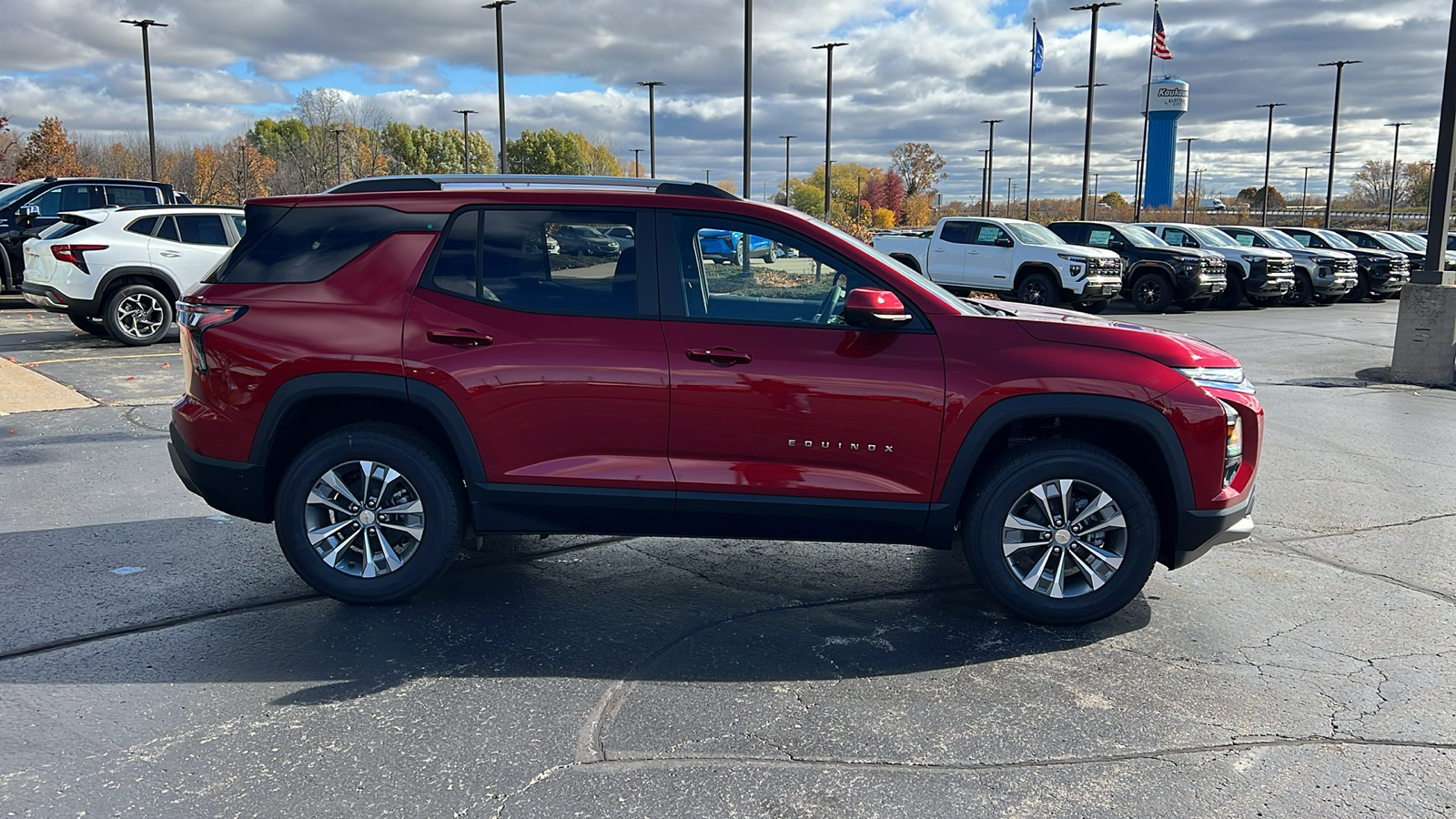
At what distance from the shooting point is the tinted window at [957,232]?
20.9 metres

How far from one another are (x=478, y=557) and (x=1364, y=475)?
19.9 feet

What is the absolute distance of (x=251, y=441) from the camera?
4.68 metres

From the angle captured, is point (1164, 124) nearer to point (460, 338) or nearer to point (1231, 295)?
point (1231, 295)

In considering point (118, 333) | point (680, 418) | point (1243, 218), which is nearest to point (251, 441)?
point (680, 418)

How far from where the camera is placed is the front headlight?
4508 millimetres

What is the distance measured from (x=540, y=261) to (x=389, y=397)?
0.85 m

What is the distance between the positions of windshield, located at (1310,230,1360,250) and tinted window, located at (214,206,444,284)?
28548mm

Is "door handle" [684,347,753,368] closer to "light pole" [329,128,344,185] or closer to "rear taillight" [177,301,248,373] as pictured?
"rear taillight" [177,301,248,373]

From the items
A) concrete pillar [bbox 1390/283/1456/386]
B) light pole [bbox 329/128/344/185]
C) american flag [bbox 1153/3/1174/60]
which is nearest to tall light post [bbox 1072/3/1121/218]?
american flag [bbox 1153/3/1174/60]

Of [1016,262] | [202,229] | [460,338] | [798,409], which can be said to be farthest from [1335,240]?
[460,338]

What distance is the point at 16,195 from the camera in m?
17.3

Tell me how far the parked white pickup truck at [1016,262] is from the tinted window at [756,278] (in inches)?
622

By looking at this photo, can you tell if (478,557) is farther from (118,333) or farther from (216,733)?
(118,333)

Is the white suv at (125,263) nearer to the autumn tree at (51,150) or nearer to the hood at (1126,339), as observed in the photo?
the hood at (1126,339)
